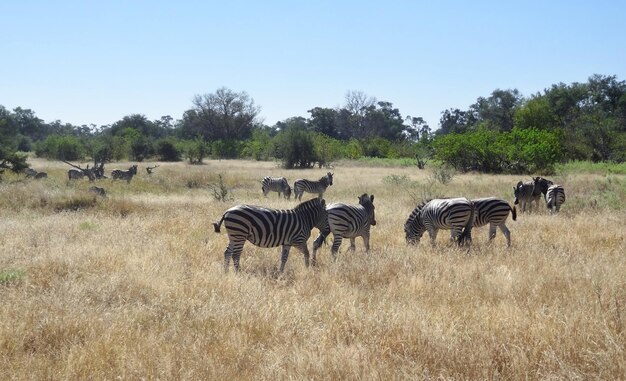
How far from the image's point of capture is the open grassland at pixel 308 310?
4.59m

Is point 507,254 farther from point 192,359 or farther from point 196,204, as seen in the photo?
point 196,204

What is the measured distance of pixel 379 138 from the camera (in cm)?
7500

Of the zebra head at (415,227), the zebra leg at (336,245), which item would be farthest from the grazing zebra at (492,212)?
the zebra leg at (336,245)

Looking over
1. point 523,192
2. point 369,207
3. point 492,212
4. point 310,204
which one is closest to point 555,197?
point 523,192

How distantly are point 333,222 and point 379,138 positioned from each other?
216ft

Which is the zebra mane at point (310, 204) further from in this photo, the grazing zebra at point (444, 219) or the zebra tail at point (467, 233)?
the zebra tail at point (467, 233)

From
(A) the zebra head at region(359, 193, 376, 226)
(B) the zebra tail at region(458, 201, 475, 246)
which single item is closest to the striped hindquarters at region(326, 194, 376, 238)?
(A) the zebra head at region(359, 193, 376, 226)

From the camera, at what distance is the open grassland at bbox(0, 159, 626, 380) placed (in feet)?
15.1

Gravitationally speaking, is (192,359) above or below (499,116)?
below

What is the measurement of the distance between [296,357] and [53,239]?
7609 millimetres

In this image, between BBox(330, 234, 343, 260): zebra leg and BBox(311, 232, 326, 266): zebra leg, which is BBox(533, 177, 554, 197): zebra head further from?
BBox(311, 232, 326, 266): zebra leg

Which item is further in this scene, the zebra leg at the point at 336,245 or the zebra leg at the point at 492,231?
the zebra leg at the point at 492,231

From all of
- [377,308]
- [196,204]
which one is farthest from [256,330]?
[196,204]

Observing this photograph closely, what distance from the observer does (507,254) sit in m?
9.41
